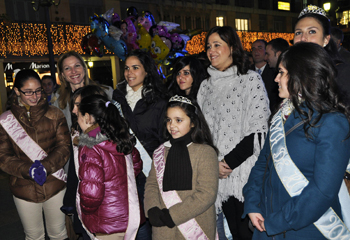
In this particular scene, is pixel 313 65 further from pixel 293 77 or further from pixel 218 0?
pixel 218 0

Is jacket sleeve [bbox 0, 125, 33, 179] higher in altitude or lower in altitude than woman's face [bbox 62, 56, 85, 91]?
lower

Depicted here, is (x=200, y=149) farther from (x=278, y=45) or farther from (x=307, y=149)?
(x=278, y=45)

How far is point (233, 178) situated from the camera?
2.65 m

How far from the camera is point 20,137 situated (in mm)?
3080

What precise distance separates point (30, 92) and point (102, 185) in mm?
1385

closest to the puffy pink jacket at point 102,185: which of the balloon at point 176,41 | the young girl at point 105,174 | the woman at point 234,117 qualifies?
the young girl at point 105,174

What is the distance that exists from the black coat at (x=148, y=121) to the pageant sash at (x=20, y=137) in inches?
39.1

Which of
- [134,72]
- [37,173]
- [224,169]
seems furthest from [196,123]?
[37,173]

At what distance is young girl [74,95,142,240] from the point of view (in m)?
2.39

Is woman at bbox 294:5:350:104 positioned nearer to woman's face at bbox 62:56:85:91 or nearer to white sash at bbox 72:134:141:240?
white sash at bbox 72:134:141:240

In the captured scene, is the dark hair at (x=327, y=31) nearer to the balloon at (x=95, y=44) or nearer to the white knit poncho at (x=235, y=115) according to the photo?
the white knit poncho at (x=235, y=115)

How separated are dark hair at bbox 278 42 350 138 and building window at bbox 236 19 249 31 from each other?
81.5 ft

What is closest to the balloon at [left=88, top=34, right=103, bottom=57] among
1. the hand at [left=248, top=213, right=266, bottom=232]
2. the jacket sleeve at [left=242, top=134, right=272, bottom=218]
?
the jacket sleeve at [left=242, top=134, right=272, bottom=218]

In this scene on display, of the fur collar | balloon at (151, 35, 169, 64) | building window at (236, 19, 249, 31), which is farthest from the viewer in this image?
building window at (236, 19, 249, 31)
